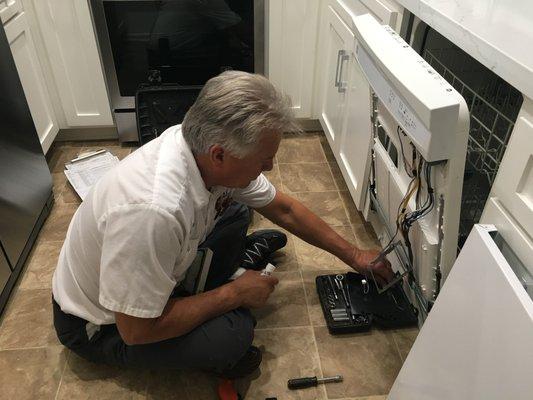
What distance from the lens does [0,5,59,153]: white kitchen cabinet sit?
5.70 feet

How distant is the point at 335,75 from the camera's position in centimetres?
183

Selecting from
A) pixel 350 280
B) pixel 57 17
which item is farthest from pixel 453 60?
pixel 57 17

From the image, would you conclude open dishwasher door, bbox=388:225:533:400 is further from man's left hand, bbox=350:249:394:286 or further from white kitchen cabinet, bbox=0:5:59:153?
white kitchen cabinet, bbox=0:5:59:153

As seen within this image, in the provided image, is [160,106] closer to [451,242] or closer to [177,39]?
[177,39]

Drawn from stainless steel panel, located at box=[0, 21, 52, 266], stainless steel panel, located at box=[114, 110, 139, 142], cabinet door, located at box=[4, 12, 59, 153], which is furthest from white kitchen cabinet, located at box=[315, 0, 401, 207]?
cabinet door, located at box=[4, 12, 59, 153]

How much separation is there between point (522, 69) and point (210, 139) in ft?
1.74

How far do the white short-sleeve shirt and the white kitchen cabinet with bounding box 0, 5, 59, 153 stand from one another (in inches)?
41.5

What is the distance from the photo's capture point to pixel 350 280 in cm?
146

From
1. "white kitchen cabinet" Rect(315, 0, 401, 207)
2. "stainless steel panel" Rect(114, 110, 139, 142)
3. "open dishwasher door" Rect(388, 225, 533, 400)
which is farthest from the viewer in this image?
"stainless steel panel" Rect(114, 110, 139, 142)

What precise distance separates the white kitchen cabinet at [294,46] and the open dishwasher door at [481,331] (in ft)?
4.86

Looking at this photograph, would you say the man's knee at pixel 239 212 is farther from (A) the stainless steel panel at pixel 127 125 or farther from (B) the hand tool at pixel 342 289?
(A) the stainless steel panel at pixel 127 125

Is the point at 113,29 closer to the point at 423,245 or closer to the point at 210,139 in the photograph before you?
the point at 210,139

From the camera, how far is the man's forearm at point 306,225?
136 cm

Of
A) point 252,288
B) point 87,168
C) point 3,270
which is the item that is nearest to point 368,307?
point 252,288
